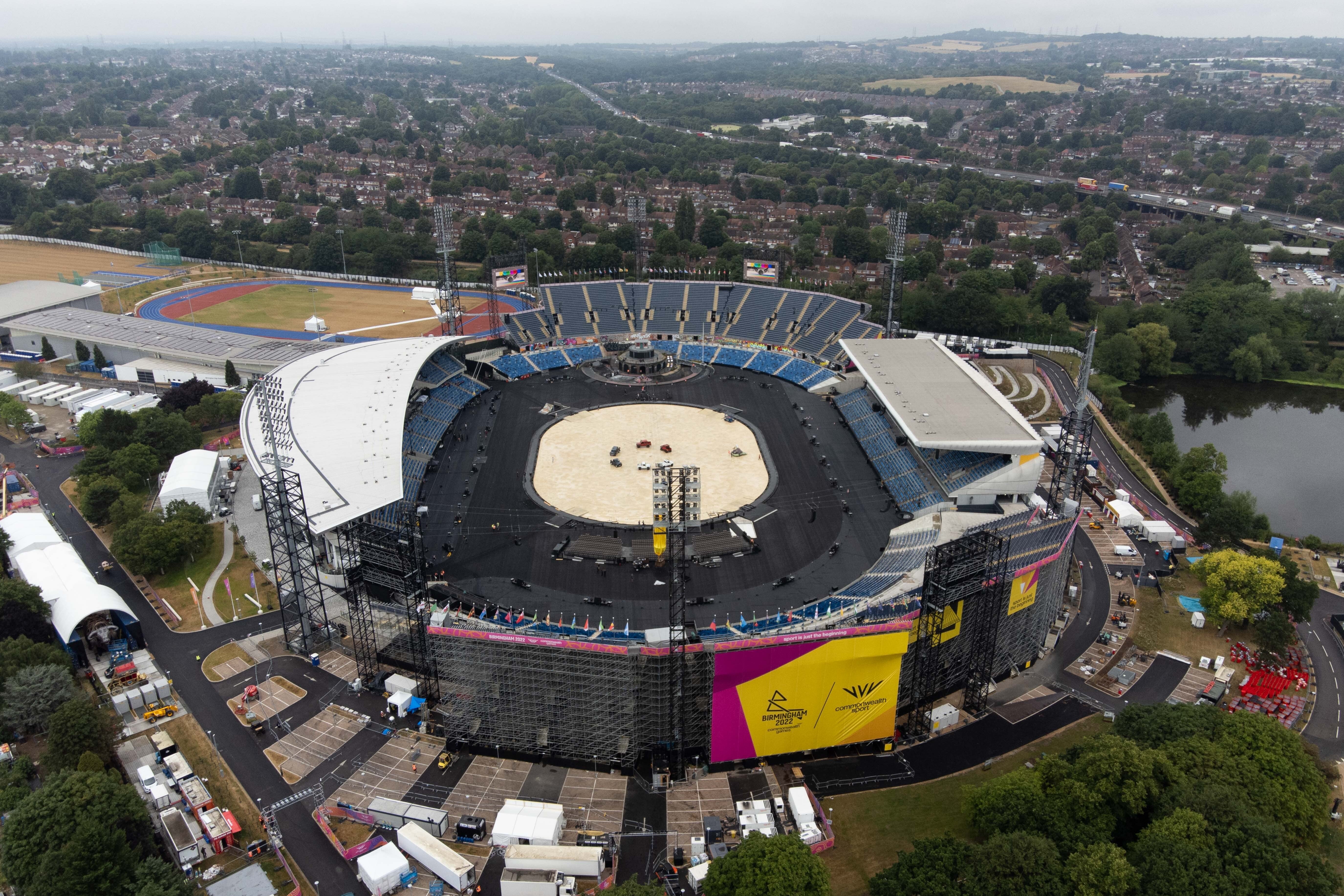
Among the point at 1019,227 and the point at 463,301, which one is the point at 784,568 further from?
the point at 1019,227

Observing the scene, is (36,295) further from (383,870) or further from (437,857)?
(437,857)

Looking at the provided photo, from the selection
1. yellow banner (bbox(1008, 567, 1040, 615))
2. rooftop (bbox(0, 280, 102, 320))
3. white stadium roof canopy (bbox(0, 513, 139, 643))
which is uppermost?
yellow banner (bbox(1008, 567, 1040, 615))

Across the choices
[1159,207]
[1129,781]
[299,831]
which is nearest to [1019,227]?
[1159,207]

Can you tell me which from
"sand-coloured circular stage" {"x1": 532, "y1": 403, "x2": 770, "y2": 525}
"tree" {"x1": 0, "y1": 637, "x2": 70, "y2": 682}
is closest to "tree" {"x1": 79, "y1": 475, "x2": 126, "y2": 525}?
"tree" {"x1": 0, "y1": 637, "x2": 70, "y2": 682}

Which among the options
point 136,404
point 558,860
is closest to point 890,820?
point 558,860

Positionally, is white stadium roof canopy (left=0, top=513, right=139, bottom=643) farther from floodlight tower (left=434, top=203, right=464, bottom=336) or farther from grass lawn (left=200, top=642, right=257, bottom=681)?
floodlight tower (left=434, top=203, right=464, bottom=336)
